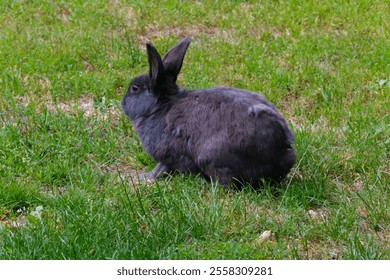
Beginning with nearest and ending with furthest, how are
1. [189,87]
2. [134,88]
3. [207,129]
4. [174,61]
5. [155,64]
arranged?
[207,129] < [155,64] < [174,61] < [134,88] < [189,87]

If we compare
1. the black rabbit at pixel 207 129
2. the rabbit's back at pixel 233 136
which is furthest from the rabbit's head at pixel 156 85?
the rabbit's back at pixel 233 136

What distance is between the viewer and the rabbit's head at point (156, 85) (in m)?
6.41

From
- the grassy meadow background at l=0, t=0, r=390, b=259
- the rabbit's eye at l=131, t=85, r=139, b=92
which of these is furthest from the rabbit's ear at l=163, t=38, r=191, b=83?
the grassy meadow background at l=0, t=0, r=390, b=259

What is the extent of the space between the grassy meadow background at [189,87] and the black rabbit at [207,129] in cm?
17

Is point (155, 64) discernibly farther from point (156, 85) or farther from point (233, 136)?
point (233, 136)

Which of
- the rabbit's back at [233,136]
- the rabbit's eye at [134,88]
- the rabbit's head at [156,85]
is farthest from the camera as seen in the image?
the rabbit's eye at [134,88]

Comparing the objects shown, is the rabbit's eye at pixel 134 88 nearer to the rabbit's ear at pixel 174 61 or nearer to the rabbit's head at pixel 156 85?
the rabbit's head at pixel 156 85

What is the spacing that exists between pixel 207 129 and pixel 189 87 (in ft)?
6.34

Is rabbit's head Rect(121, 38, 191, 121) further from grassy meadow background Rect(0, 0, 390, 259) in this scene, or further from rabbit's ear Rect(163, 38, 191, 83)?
grassy meadow background Rect(0, 0, 390, 259)

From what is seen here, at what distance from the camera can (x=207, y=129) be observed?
5863 mm

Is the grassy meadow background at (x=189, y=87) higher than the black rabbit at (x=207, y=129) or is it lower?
lower

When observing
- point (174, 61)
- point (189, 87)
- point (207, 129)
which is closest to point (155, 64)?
point (174, 61)

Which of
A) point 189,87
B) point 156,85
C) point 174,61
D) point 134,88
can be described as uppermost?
point 174,61

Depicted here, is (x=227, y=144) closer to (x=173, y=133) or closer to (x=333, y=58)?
(x=173, y=133)
